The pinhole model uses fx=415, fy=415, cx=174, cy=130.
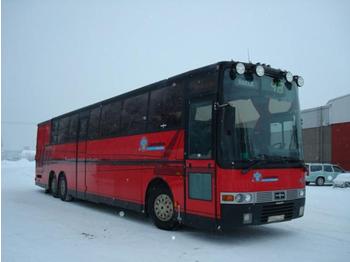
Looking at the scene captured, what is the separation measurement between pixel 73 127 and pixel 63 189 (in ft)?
9.02

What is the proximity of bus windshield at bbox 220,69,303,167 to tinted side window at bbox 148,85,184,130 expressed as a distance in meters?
1.55

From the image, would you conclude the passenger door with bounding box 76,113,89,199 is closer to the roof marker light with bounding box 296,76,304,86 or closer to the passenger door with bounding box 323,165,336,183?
the roof marker light with bounding box 296,76,304,86

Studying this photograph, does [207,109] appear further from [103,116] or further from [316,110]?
[316,110]

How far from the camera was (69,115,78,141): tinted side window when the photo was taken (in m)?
15.9

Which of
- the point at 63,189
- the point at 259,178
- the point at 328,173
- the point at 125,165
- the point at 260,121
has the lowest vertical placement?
the point at 63,189

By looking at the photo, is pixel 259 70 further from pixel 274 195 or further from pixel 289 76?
pixel 274 195

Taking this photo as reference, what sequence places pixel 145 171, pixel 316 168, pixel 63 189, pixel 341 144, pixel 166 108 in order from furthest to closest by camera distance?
pixel 341 144
pixel 316 168
pixel 63 189
pixel 145 171
pixel 166 108

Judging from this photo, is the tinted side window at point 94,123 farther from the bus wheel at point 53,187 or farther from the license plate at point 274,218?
the license plate at point 274,218

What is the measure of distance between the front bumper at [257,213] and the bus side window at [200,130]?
116 centimetres

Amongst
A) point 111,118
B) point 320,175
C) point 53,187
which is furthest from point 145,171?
point 320,175

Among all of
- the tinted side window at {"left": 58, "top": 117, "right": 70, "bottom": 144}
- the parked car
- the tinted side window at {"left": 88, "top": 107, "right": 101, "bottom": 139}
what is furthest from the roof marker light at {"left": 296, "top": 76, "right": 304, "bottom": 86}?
the parked car

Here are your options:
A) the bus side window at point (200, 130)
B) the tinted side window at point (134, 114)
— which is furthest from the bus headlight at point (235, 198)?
the tinted side window at point (134, 114)

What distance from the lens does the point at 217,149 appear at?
8039mm

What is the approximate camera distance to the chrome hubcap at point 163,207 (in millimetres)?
9617
